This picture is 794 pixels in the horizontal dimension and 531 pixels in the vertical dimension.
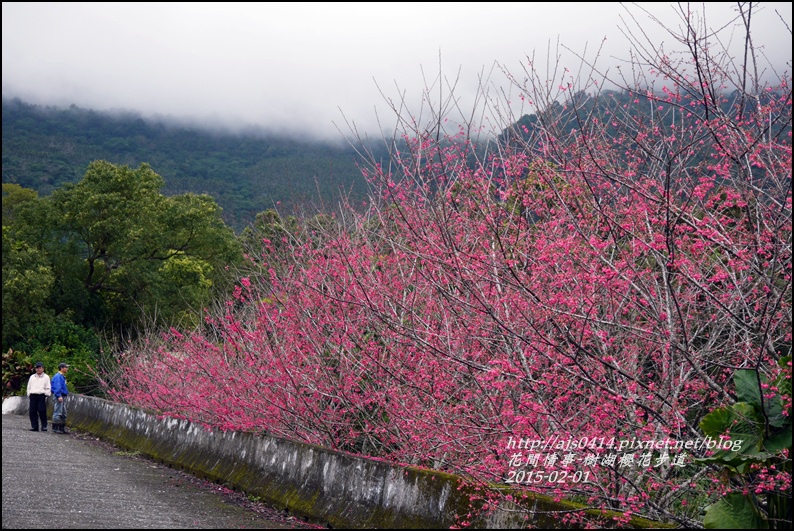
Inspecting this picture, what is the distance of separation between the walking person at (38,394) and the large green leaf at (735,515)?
734 inches

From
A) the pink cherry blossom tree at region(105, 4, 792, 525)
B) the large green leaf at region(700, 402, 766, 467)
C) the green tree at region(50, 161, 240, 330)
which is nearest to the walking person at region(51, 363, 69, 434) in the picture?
the pink cherry blossom tree at region(105, 4, 792, 525)

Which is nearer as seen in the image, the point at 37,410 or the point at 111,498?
the point at 111,498

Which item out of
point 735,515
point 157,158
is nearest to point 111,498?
point 735,515

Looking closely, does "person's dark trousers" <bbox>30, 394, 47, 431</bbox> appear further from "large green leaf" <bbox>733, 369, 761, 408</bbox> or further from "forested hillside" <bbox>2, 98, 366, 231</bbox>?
"forested hillside" <bbox>2, 98, 366, 231</bbox>

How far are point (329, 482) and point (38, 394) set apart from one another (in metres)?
14.7

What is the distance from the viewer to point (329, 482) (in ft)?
30.8

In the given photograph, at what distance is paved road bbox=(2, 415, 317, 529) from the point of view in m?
8.30

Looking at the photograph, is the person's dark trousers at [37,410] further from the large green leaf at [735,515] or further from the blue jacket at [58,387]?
the large green leaf at [735,515]

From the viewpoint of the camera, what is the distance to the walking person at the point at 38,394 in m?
21.0

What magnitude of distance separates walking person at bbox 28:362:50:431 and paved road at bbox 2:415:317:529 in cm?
525

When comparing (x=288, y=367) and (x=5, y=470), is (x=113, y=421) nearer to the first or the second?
(x=5, y=470)

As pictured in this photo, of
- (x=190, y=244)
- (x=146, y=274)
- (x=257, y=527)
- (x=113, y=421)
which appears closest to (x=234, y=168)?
(x=190, y=244)

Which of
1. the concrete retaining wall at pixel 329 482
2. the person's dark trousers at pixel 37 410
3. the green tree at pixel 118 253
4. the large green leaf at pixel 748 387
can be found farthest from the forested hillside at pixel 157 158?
the large green leaf at pixel 748 387

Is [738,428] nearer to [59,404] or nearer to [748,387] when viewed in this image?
[748,387]
